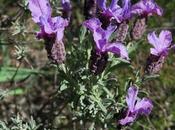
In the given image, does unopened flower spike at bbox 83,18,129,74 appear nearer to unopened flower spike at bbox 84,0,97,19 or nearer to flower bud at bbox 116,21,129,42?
flower bud at bbox 116,21,129,42

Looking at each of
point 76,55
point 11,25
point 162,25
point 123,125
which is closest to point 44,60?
point 11,25

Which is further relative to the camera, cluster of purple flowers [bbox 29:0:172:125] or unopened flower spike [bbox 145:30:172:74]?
unopened flower spike [bbox 145:30:172:74]

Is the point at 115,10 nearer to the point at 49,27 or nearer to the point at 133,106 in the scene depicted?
the point at 49,27

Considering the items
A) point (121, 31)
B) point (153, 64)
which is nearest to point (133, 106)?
point (153, 64)

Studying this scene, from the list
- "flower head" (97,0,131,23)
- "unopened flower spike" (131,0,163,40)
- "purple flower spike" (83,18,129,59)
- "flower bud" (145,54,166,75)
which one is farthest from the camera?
"unopened flower spike" (131,0,163,40)

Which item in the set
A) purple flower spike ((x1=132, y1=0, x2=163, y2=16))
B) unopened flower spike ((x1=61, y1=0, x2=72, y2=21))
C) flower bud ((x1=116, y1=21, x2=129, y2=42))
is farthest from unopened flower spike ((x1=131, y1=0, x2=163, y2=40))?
unopened flower spike ((x1=61, y1=0, x2=72, y2=21))

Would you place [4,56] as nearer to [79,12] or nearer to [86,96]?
[79,12]
